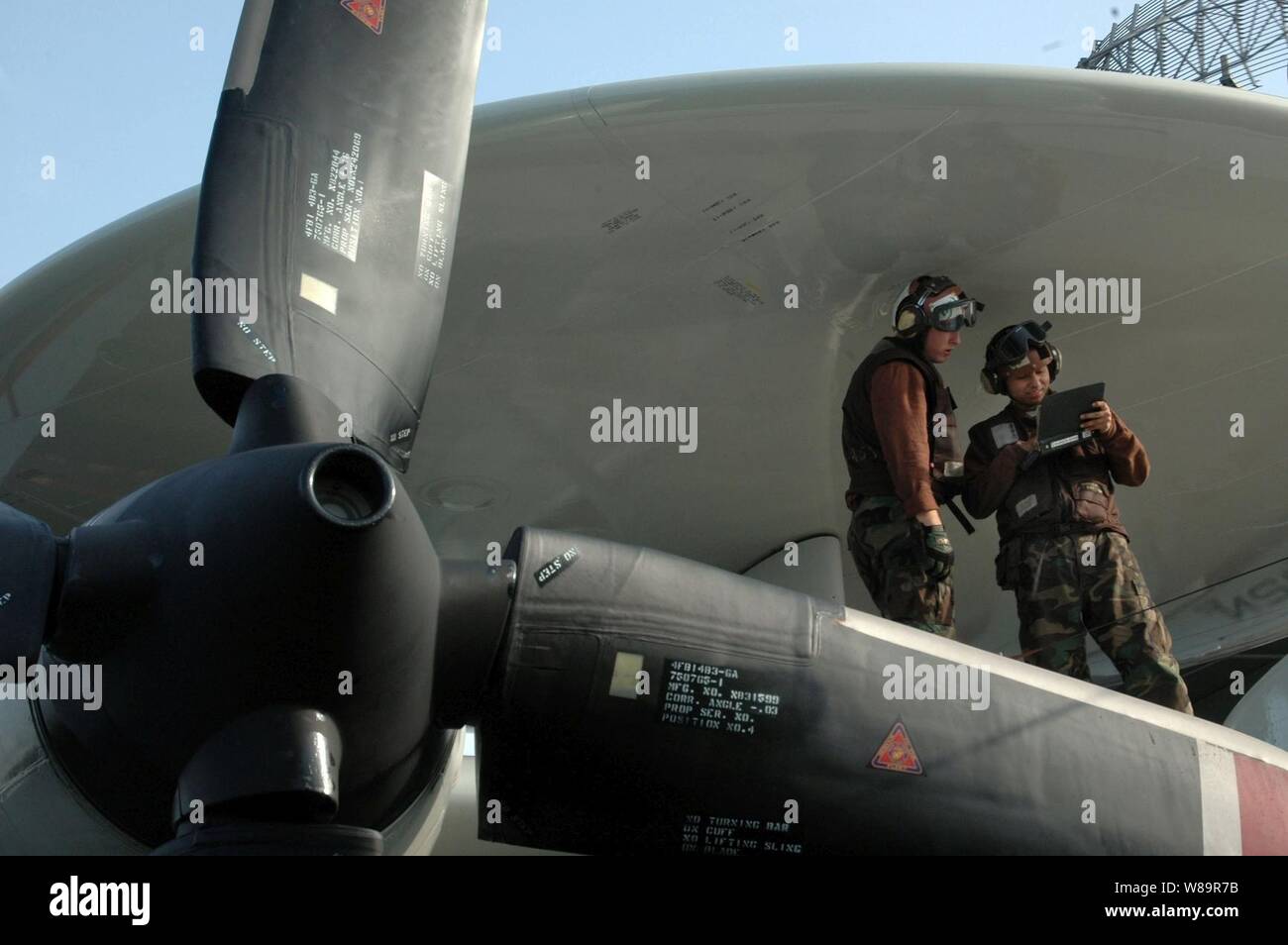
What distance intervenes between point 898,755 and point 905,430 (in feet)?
9.11

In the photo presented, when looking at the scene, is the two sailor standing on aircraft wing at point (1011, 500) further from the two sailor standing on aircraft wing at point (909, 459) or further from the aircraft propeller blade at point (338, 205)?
the aircraft propeller blade at point (338, 205)

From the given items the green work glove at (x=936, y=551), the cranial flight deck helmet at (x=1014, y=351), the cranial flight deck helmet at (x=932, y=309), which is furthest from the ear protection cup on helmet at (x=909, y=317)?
the green work glove at (x=936, y=551)

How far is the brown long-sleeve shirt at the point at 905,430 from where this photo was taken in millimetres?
5379

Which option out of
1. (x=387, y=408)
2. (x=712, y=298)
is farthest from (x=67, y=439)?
(x=387, y=408)

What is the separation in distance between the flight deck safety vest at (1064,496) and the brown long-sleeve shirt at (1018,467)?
2 centimetres

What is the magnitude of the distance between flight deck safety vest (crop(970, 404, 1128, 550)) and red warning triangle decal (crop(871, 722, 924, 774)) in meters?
2.77

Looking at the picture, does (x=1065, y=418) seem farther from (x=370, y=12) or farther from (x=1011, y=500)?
(x=370, y=12)

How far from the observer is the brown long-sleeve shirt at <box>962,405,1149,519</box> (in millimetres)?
5484

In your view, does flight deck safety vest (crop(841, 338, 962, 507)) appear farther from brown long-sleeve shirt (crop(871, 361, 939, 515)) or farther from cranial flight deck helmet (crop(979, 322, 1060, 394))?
cranial flight deck helmet (crop(979, 322, 1060, 394))

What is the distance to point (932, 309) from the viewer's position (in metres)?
6.00

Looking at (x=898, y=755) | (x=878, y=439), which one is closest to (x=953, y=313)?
(x=878, y=439)

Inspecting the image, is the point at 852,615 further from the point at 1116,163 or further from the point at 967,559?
the point at 967,559

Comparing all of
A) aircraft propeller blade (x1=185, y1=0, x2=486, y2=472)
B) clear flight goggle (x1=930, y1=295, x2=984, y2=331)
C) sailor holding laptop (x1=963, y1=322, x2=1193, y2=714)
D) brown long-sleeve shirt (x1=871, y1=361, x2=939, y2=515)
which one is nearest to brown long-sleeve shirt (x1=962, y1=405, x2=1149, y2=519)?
sailor holding laptop (x1=963, y1=322, x2=1193, y2=714)

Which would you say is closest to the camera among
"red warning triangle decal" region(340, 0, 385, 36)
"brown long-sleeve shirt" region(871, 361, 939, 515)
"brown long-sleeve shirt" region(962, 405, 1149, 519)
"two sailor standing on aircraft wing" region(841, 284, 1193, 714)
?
"red warning triangle decal" region(340, 0, 385, 36)
